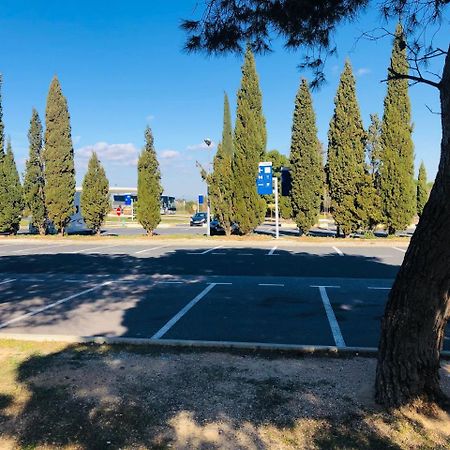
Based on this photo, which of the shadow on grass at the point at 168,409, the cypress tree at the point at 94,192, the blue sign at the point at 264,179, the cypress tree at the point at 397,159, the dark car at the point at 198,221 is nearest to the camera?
the shadow on grass at the point at 168,409

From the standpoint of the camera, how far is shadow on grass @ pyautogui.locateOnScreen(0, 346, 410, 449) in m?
3.23

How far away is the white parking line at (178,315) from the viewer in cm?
610

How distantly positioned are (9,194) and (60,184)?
3.25m

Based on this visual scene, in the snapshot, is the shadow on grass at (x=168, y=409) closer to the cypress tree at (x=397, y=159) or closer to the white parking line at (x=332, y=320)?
the white parking line at (x=332, y=320)

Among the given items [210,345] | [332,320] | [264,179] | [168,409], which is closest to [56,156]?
[264,179]

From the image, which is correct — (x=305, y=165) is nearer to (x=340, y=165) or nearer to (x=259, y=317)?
(x=340, y=165)

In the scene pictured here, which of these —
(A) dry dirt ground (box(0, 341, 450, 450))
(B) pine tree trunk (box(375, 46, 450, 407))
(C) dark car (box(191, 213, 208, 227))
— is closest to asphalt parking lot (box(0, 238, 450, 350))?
(A) dry dirt ground (box(0, 341, 450, 450))

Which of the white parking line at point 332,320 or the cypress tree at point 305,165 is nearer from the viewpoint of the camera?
the white parking line at point 332,320

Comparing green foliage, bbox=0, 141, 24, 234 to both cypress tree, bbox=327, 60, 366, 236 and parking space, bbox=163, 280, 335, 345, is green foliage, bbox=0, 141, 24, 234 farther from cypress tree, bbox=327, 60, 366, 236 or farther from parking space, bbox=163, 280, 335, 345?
parking space, bbox=163, 280, 335, 345

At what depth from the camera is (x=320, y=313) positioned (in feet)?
24.0

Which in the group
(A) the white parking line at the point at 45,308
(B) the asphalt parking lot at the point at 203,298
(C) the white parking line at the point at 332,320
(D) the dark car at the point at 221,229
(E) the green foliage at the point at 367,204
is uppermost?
(E) the green foliage at the point at 367,204

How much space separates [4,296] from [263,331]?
599cm

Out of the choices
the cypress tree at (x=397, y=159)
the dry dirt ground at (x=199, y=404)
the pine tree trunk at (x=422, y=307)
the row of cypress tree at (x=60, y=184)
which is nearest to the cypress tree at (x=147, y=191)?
the row of cypress tree at (x=60, y=184)

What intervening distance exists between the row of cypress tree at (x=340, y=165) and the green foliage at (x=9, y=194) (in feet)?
41.8
